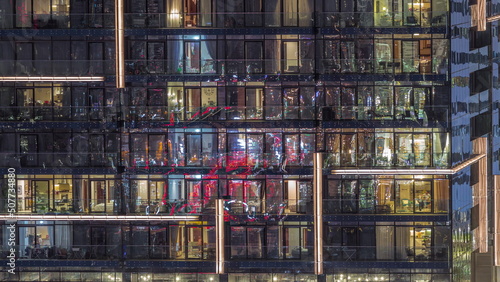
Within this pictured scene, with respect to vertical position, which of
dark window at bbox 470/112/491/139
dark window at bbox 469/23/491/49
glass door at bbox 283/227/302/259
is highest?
dark window at bbox 469/23/491/49

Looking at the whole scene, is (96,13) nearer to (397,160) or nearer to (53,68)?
(53,68)

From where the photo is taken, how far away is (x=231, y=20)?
41.4m

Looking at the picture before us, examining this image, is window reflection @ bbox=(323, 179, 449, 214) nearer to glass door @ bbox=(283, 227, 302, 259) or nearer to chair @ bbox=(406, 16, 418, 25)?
glass door @ bbox=(283, 227, 302, 259)

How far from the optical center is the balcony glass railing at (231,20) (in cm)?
4075

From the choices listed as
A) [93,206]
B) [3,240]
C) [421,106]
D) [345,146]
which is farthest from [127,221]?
[421,106]

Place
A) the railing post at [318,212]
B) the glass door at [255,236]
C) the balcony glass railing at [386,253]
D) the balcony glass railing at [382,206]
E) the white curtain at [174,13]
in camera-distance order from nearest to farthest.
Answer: the railing post at [318,212], the balcony glass railing at [386,253], the balcony glass railing at [382,206], the white curtain at [174,13], the glass door at [255,236]

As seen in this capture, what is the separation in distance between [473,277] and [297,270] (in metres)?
8.37

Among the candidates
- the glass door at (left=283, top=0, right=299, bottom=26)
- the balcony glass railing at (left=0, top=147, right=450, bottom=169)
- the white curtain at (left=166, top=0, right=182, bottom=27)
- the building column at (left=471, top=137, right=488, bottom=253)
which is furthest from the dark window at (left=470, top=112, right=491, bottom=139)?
the white curtain at (left=166, top=0, right=182, bottom=27)

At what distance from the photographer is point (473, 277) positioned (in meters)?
45.6

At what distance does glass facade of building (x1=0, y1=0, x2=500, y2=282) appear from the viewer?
40.8 metres

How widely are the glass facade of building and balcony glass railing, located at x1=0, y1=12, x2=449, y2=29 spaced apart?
5 cm

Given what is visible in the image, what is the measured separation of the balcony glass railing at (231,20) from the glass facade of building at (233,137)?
51 mm

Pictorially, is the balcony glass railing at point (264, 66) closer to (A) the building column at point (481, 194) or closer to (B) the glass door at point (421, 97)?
(B) the glass door at point (421, 97)

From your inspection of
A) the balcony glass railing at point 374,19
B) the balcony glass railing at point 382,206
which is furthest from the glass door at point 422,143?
the balcony glass railing at point 374,19
